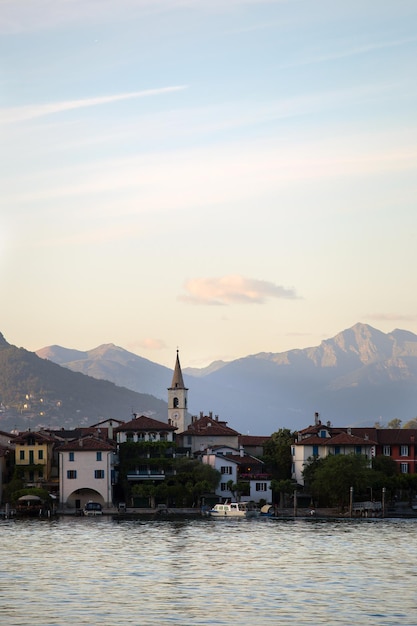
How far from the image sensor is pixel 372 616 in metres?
54.8

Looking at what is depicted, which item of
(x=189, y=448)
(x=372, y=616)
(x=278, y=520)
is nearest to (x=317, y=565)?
(x=372, y=616)

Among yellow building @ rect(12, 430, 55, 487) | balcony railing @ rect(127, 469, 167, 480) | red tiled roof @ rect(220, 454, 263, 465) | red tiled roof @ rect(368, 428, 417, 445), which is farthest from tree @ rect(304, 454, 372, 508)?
yellow building @ rect(12, 430, 55, 487)

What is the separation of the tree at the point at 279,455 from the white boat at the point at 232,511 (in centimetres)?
1418

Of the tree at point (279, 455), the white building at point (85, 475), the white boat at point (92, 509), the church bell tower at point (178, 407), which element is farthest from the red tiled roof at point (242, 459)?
the church bell tower at point (178, 407)

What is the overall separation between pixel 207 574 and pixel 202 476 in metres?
58.5

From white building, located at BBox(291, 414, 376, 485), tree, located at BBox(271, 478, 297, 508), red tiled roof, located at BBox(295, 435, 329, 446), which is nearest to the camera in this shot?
tree, located at BBox(271, 478, 297, 508)

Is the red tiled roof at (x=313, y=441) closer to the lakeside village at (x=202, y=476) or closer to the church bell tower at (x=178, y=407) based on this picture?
the lakeside village at (x=202, y=476)

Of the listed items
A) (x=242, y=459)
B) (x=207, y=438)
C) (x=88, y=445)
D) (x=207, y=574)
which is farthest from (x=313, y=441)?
(x=207, y=574)

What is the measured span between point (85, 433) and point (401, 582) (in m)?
84.2

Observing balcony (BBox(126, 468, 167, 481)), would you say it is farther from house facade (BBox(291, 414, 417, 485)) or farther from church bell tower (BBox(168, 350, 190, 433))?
church bell tower (BBox(168, 350, 190, 433))

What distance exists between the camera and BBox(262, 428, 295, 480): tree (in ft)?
461

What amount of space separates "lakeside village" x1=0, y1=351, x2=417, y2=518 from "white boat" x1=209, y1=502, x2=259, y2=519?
97 millimetres

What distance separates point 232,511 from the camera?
123312mm

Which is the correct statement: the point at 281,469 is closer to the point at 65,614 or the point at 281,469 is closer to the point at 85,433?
the point at 85,433
